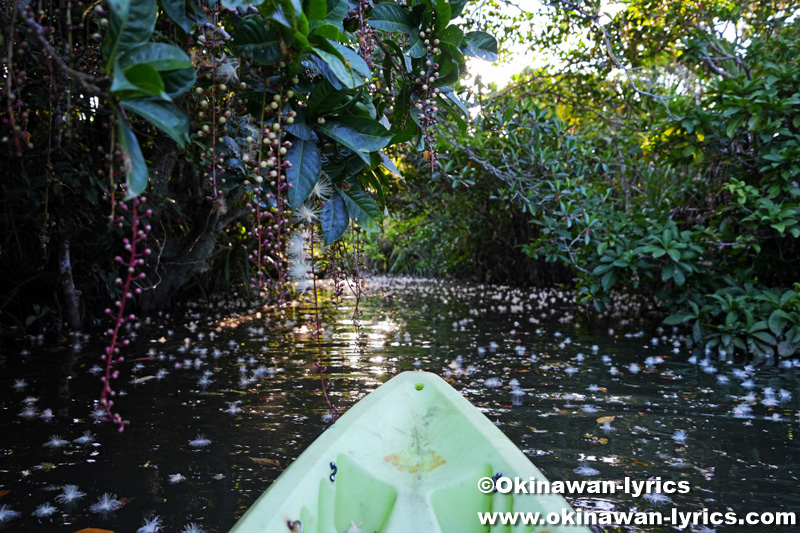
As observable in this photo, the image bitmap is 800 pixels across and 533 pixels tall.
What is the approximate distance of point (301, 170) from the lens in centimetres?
148

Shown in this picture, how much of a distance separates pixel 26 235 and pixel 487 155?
5563 mm

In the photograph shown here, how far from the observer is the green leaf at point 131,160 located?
0.92 meters

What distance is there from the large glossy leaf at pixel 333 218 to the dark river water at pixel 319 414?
2.55 ft

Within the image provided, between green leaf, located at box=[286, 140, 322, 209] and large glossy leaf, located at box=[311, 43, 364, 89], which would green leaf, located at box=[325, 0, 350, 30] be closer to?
large glossy leaf, located at box=[311, 43, 364, 89]

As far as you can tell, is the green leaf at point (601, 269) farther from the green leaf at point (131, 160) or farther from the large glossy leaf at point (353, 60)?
the green leaf at point (131, 160)

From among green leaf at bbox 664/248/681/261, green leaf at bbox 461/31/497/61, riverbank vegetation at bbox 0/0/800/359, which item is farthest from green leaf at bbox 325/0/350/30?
green leaf at bbox 664/248/681/261

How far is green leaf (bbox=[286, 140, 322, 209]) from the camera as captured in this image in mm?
1455

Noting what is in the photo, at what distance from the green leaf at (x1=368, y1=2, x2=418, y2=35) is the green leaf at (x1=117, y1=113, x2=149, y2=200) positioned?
3.45 ft

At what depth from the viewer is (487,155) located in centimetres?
771

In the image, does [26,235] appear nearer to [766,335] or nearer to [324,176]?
[324,176]

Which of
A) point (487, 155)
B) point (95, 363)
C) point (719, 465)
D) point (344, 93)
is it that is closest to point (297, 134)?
point (344, 93)

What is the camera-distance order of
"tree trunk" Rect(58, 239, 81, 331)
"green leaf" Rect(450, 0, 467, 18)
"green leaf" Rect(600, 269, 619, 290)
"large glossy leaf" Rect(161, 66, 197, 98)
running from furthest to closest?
1. "green leaf" Rect(600, 269, 619, 290)
2. "tree trunk" Rect(58, 239, 81, 331)
3. "green leaf" Rect(450, 0, 467, 18)
4. "large glossy leaf" Rect(161, 66, 197, 98)

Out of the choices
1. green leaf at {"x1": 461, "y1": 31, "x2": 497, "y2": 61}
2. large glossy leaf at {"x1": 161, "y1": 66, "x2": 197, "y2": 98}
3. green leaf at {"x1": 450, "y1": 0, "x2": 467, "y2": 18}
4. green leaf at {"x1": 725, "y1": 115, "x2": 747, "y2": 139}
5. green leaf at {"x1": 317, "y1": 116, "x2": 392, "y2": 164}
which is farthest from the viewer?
green leaf at {"x1": 725, "y1": 115, "x2": 747, "y2": 139}

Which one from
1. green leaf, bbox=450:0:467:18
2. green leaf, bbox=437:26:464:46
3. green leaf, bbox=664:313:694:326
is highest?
green leaf, bbox=450:0:467:18
